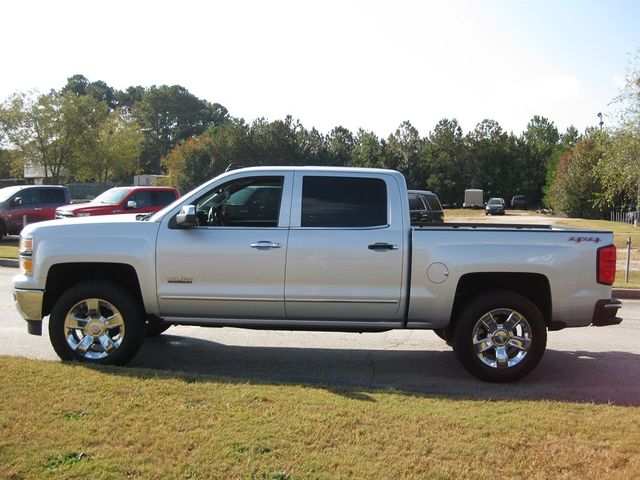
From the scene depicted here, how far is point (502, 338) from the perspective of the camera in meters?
6.14

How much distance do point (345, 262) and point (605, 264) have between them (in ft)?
7.91

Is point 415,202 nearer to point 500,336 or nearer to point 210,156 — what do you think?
point 500,336

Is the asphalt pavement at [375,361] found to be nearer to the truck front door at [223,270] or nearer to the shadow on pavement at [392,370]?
the shadow on pavement at [392,370]

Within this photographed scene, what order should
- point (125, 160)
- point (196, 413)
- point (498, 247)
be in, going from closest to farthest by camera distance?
point (196, 413) < point (498, 247) < point (125, 160)

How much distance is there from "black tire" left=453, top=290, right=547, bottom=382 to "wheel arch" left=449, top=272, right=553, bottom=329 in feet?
0.53

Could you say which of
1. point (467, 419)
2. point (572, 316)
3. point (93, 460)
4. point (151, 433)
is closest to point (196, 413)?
point (151, 433)

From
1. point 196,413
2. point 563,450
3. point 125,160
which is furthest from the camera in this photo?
point 125,160

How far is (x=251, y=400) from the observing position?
4895mm

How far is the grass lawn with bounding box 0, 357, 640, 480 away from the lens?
12.2 feet

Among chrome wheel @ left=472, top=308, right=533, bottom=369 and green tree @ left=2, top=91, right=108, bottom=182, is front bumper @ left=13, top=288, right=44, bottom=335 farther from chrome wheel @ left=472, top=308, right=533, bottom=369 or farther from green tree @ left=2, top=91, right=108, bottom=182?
green tree @ left=2, top=91, right=108, bottom=182

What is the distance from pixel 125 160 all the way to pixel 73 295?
1938 inches

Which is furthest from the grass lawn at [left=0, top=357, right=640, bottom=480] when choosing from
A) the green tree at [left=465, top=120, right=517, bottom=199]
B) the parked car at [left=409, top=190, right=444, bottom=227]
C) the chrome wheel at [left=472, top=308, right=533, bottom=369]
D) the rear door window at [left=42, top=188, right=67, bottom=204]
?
the green tree at [left=465, top=120, right=517, bottom=199]

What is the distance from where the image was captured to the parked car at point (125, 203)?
1823cm

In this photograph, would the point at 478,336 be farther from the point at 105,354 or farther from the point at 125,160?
the point at 125,160
